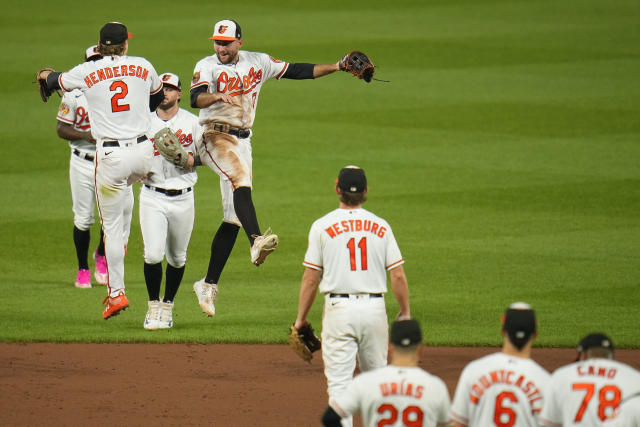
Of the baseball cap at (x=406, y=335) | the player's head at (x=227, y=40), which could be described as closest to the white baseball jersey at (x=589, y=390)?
the baseball cap at (x=406, y=335)

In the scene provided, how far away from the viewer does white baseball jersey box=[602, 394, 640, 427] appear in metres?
5.09

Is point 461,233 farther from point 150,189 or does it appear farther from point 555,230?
point 150,189

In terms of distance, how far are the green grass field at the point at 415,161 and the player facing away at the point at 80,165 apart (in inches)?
14.9

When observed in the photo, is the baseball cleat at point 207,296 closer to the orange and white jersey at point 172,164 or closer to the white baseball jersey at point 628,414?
the orange and white jersey at point 172,164

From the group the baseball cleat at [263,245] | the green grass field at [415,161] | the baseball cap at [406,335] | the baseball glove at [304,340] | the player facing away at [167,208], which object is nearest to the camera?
the baseball cap at [406,335]

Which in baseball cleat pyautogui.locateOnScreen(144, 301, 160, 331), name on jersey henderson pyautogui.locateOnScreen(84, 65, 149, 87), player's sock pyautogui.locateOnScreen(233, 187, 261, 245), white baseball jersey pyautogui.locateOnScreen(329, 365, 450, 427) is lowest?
baseball cleat pyautogui.locateOnScreen(144, 301, 160, 331)

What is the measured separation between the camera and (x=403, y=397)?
17.6ft

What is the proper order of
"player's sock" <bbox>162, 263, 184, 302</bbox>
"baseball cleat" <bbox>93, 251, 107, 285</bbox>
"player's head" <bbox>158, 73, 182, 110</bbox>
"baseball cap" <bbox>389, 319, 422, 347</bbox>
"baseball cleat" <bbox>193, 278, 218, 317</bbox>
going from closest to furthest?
"baseball cap" <bbox>389, 319, 422, 347</bbox>
"player's head" <bbox>158, 73, 182, 110</bbox>
"player's sock" <bbox>162, 263, 184, 302</bbox>
"baseball cleat" <bbox>193, 278, 218, 317</bbox>
"baseball cleat" <bbox>93, 251, 107, 285</bbox>

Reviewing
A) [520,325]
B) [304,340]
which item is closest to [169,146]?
[304,340]

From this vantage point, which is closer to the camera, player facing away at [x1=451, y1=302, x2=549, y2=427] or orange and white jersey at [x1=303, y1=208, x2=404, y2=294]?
player facing away at [x1=451, y1=302, x2=549, y2=427]

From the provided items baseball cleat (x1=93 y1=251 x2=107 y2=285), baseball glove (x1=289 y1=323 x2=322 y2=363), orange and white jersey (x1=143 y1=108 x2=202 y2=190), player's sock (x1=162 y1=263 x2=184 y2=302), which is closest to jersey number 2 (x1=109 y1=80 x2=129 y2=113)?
orange and white jersey (x1=143 y1=108 x2=202 y2=190)

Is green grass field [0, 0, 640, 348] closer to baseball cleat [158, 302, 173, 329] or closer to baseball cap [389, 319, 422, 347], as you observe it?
baseball cleat [158, 302, 173, 329]

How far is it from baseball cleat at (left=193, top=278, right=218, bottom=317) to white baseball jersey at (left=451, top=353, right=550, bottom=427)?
213 inches

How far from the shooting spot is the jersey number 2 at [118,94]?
9414 millimetres
